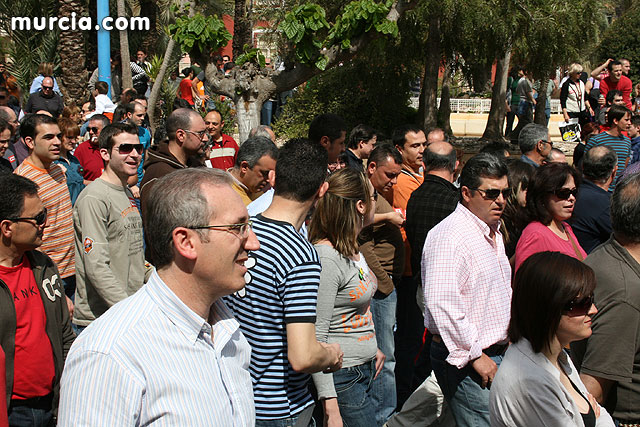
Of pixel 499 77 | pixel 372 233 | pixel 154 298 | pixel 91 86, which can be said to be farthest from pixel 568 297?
pixel 499 77

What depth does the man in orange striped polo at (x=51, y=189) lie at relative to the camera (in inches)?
191

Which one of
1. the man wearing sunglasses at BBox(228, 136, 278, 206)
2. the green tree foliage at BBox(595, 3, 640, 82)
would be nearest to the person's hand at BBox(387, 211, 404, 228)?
the man wearing sunglasses at BBox(228, 136, 278, 206)

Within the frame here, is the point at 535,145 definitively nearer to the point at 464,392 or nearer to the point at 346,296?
the point at 464,392

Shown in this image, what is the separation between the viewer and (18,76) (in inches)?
766

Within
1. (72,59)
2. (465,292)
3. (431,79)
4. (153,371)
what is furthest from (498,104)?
(153,371)

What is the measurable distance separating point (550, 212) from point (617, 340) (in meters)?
1.31

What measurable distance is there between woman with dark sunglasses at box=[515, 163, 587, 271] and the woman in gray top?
114 centimetres

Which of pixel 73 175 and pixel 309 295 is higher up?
pixel 309 295

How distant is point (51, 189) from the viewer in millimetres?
5047

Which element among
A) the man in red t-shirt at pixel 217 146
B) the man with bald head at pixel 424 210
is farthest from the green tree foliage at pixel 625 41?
the man with bald head at pixel 424 210

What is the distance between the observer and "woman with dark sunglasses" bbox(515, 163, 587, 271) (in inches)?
161

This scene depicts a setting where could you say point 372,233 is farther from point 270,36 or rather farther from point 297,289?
point 270,36

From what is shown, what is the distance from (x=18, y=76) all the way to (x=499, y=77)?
46.0 ft

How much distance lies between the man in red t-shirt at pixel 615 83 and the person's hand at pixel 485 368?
10605 millimetres
